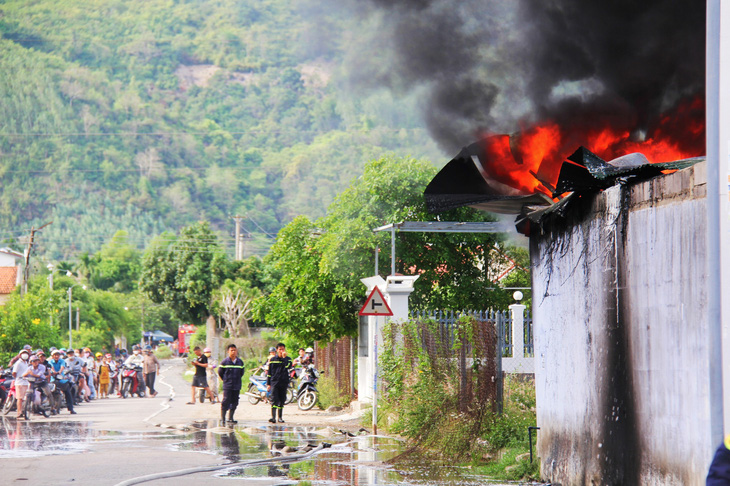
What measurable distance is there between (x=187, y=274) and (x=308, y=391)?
1440 inches

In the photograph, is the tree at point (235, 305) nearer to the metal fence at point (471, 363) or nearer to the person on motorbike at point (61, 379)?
the person on motorbike at point (61, 379)

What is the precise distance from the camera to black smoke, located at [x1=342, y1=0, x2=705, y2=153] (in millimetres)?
11273

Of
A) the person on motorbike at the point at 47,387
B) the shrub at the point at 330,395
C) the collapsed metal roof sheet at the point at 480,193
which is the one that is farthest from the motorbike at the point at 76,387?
the collapsed metal roof sheet at the point at 480,193

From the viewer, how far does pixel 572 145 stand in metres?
11.0

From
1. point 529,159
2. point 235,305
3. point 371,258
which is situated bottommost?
point 235,305

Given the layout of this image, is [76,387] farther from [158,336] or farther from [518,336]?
[158,336]

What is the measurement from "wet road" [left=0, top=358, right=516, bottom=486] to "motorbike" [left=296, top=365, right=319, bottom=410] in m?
2.75

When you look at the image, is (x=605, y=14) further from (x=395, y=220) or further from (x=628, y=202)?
(x=395, y=220)

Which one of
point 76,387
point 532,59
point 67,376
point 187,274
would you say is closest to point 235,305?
point 187,274

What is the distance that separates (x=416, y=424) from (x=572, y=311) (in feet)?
13.8

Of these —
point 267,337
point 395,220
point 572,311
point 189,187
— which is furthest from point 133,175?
point 572,311

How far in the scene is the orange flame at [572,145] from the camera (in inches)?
419

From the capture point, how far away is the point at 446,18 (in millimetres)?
13039

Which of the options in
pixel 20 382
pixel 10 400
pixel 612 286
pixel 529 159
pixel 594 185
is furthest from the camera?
pixel 10 400
